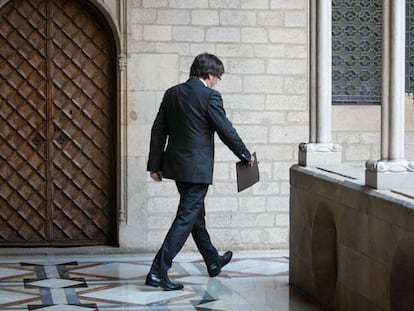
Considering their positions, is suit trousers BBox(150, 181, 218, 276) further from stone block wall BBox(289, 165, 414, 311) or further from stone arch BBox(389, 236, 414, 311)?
stone arch BBox(389, 236, 414, 311)

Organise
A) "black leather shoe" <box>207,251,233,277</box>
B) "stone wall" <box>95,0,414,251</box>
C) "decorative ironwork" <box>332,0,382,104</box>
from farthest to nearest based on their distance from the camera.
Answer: "decorative ironwork" <box>332,0,382,104</box>
"stone wall" <box>95,0,414,251</box>
"black leather shoe" <box>207,251,233,277</box>

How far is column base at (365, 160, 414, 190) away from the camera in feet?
16.9

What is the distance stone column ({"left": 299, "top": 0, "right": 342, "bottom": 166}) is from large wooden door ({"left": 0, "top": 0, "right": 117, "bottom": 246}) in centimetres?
251

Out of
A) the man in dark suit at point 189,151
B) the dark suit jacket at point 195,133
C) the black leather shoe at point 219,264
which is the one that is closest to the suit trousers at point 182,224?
the man in dark suit at point 189,151

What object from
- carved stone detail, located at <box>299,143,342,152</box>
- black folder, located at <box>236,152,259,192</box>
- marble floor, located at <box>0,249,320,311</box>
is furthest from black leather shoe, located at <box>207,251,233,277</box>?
carved stone detail, located at <box>299,143,342,152</box>

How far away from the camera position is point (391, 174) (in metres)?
5.19

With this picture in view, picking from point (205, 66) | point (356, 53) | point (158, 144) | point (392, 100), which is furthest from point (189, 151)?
point (356, 53)

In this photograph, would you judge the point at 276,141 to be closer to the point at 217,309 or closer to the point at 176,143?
the point at 176,143

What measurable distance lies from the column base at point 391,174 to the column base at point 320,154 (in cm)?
145

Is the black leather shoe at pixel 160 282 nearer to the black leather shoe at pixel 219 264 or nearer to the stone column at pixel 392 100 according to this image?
the black leather shoe at pixel 219 264

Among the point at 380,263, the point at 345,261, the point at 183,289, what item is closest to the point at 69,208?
the point at 183,289

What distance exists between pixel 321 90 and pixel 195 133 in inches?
36.9

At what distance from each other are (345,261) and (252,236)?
317 centimetres

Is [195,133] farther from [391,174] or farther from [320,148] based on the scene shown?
[391,174]
